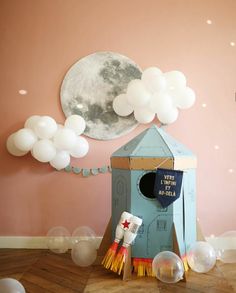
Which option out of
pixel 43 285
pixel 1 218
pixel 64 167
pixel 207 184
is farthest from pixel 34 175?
pixel 207 184

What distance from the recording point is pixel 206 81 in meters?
2.64

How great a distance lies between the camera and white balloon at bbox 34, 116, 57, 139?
2.26 metres

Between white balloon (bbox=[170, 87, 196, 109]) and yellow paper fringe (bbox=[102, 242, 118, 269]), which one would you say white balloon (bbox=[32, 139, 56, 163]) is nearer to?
yellow paper fringe (bbox=[102, 242, 118, 269])

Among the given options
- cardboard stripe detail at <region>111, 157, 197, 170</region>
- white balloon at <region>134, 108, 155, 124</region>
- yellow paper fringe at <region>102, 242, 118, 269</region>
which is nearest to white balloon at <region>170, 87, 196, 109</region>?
white balloon at <region>134, 108, 155, 124</region>

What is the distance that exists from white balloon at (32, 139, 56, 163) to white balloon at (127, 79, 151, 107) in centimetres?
71

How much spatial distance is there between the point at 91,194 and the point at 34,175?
20.6 inches

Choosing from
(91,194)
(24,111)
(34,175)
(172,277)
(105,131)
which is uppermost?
(24,111)

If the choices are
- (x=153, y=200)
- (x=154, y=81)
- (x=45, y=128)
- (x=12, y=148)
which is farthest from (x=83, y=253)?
(x=154, y=81)

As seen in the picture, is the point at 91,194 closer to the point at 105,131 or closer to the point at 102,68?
the point at 105,131

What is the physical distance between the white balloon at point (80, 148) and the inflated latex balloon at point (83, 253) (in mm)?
700

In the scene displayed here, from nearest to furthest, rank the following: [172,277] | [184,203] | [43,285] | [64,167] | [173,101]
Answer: [172,277] < [43,285] < [184,203] < [173,101] < [64,167]

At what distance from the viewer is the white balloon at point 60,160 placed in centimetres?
239

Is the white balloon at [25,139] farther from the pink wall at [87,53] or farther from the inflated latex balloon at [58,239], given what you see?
the inflated latex balloon at [58,239]

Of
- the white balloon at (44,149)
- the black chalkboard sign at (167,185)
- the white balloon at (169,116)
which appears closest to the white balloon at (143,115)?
the white balloon at (169,116)
